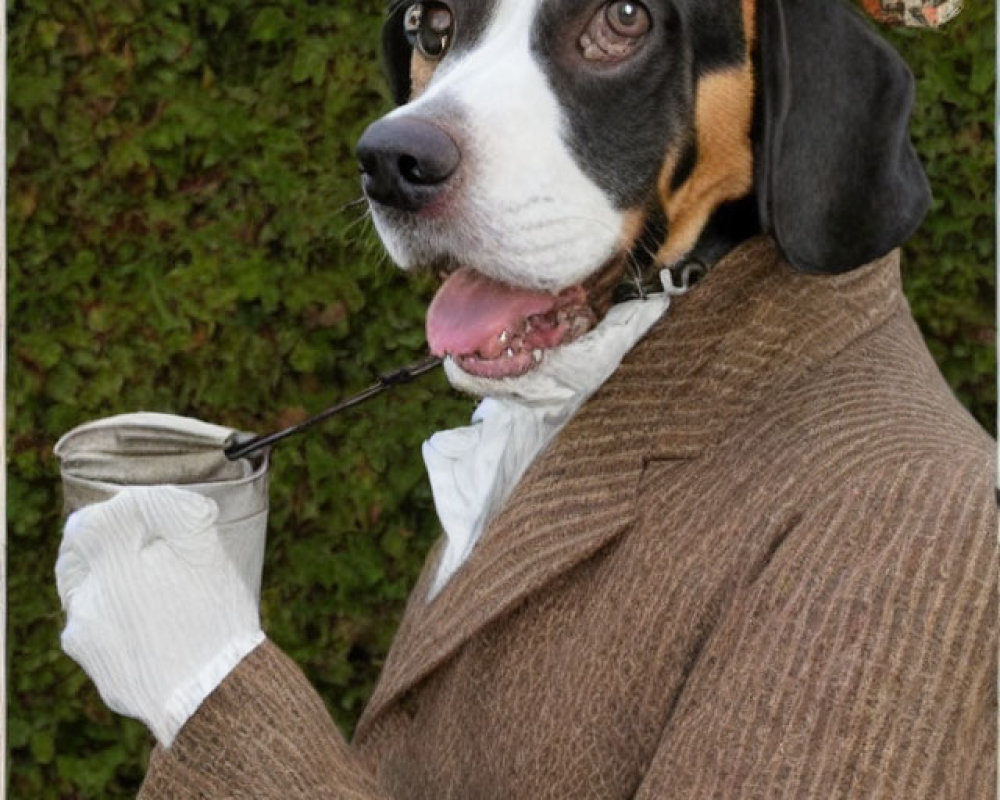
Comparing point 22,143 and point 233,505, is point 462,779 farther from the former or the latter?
point 22,143

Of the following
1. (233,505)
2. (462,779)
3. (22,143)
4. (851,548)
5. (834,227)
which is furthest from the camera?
(22,143)

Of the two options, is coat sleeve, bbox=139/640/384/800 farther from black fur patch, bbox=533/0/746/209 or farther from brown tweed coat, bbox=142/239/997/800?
black fur patch, bbox=533/0/746/209

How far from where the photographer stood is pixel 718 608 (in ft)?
4.22

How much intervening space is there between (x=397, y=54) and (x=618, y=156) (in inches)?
23.6

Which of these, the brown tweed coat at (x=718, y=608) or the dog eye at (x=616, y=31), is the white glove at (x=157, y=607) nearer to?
the brown tweed coat at (x=718, y=608)

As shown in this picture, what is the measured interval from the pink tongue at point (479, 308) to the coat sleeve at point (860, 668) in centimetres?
36

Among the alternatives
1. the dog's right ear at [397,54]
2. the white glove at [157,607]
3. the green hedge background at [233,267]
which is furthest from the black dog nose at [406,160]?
the green hedge background at [233,267]

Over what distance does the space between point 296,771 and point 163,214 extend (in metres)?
1.65

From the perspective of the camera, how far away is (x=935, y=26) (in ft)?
4.72

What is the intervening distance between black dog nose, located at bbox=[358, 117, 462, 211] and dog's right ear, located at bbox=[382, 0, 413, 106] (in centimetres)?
58

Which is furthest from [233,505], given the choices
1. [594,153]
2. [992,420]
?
[992,420]

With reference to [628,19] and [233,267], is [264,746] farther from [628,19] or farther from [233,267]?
[233,267]

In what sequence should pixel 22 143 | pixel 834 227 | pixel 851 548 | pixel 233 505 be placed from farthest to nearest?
1. pixel 22 143
2. pixel 233 505
3. pixel 834 227
4. pixel 851 548

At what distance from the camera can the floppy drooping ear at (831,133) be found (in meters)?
1.35
